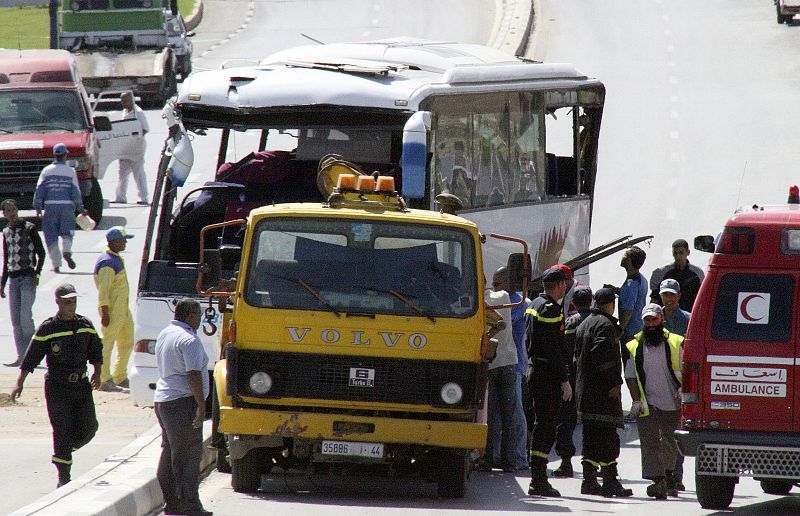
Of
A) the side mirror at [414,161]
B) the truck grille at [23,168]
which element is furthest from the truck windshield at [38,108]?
the side mirror at [414,161]

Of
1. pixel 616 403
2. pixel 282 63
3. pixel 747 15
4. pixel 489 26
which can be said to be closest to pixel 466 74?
pixel 282 63

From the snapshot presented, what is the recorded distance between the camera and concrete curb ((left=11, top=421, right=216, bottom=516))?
33.9 feet

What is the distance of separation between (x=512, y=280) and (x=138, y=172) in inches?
702

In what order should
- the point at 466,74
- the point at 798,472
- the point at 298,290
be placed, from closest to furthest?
the point at 798,472 < the point at 298,290 < the point at 466,74

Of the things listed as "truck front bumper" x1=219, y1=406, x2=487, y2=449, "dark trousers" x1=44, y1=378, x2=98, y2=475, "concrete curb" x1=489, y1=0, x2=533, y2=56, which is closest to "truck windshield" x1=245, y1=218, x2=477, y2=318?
"truck front bumper" x1=219, y1=406, x2=487, y2=449

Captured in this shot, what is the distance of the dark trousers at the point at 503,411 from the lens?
14.1 metres

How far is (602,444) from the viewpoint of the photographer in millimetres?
12812

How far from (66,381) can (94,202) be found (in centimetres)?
1541

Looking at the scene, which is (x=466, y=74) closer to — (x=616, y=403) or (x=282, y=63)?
(x=282, y=63)

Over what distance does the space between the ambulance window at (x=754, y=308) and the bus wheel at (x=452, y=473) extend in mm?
2160

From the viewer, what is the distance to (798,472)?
11.4 m

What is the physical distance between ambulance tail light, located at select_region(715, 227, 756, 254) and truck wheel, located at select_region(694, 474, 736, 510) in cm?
166

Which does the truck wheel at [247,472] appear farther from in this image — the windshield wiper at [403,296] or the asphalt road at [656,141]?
the windshield wiper at [403,296]

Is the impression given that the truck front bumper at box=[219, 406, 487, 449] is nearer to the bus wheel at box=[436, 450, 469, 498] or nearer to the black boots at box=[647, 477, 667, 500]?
the bus wheel at box=[436, 450, 469, 498]
